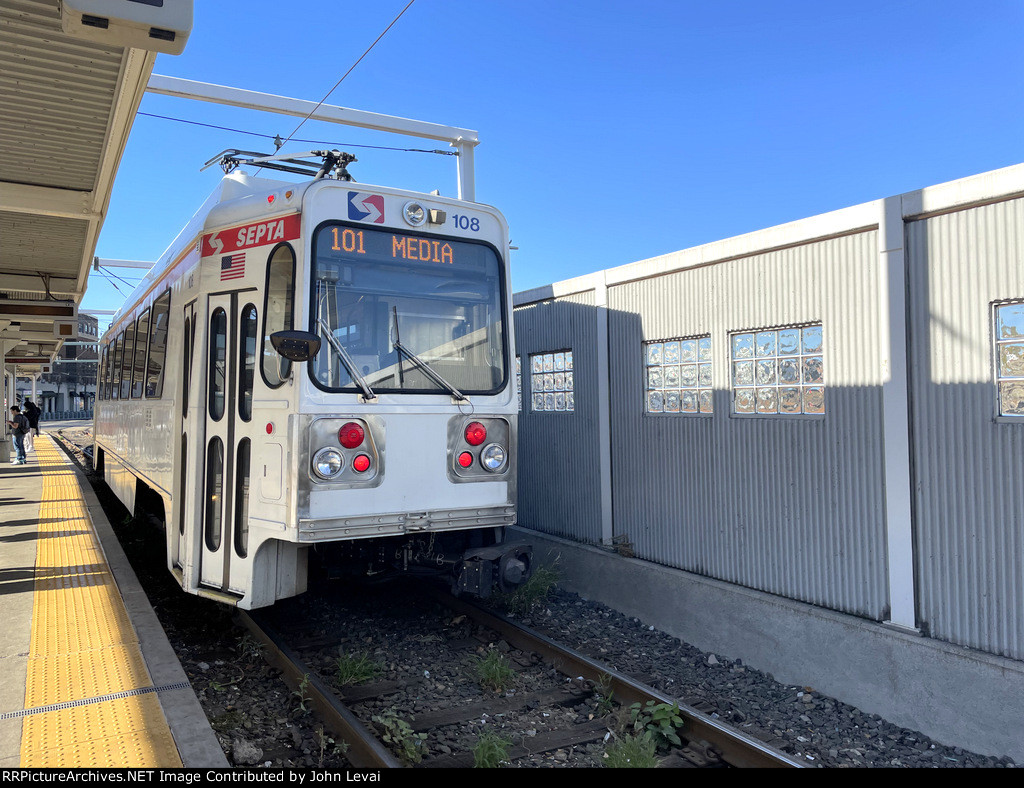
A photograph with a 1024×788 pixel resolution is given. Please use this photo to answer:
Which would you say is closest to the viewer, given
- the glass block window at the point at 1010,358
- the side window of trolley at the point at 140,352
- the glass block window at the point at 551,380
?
the glass block window at the point at 1010,358

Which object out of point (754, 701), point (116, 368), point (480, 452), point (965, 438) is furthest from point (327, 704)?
point (116, 368)

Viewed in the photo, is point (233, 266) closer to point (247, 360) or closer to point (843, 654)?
point (247, 360)

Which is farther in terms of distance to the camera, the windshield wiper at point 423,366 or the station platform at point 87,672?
the windshield wiper at point 423,366

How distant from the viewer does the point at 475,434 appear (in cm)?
532

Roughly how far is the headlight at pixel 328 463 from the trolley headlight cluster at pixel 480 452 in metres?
0.86

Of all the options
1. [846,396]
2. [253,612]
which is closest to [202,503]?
[253,612]

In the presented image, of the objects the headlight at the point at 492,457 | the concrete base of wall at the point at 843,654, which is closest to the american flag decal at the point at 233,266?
the headlight at the point at 492,457

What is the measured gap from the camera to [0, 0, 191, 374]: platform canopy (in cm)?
337

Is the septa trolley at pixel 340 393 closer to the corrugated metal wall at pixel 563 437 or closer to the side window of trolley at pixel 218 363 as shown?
the side window of trolley at pixel 218 363

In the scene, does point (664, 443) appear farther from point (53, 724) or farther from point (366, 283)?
point (53, 724)

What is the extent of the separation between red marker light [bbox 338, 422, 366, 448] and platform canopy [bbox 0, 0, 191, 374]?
228 centimetres

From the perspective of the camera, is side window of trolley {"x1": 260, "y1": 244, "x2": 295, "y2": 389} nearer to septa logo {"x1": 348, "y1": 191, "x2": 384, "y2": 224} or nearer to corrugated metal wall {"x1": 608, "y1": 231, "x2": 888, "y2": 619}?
septa logo {"x1": 348, "y1": 191, "x2": 384, "y2": 224}

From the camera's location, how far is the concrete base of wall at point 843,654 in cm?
415

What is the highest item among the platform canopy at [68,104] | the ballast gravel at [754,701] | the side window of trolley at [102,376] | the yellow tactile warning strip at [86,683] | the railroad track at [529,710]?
the platform canopy at [68,104]
